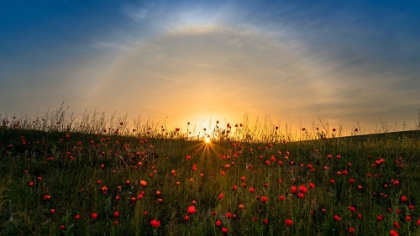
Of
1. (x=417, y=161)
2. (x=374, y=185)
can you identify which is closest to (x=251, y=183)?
(x=374, y=185)

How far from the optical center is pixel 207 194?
6246 mm

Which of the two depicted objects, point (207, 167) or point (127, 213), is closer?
point (127, 213)

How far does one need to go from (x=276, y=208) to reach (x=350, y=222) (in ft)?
3.72

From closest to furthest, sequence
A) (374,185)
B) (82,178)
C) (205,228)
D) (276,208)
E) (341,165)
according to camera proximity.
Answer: (205,228) → (276,208) → (374,185) → (82,178) → (341,165)

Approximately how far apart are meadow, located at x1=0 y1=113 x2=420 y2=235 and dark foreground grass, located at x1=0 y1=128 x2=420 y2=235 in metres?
0.02

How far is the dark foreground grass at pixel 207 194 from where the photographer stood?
16.1ft

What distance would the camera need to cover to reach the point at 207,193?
247 inches

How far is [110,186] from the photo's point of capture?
22.1ft

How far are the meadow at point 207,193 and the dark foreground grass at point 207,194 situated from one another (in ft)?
0.08

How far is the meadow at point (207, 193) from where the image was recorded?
4.92 m

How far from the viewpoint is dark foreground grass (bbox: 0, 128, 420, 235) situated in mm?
A: 4914

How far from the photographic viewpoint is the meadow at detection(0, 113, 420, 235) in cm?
492

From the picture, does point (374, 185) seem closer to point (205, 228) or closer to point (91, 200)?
point (205, 228)

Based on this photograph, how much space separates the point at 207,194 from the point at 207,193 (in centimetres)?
2
